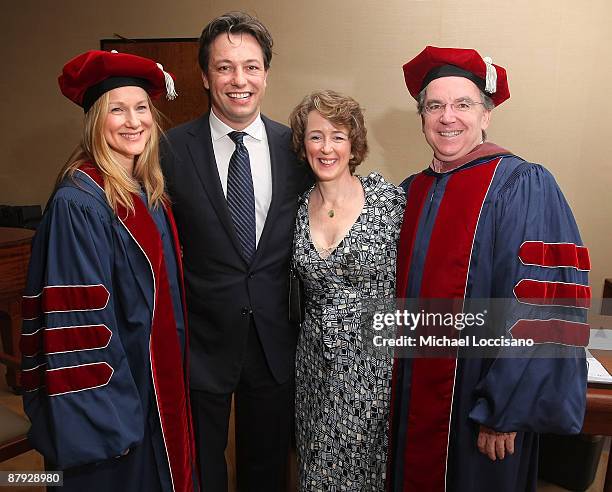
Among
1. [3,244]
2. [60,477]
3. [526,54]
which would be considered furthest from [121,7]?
[60,477]

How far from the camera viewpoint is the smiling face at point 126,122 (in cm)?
163

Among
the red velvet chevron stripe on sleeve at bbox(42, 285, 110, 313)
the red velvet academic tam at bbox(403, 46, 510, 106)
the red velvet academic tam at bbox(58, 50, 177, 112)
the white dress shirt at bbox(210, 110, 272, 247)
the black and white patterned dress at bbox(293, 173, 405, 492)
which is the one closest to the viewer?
the red velvet chevron stripe on sleeve at bbox(42, 285, 110, 313)

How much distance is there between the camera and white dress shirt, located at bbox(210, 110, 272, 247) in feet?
6.29

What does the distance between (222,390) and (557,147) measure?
109 inches

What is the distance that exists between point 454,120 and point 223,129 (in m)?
0.85

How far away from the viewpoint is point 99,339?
1495 millimetres

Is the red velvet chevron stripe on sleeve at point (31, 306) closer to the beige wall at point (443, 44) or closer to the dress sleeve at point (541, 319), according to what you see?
the dress sleeve at point (541, 319)

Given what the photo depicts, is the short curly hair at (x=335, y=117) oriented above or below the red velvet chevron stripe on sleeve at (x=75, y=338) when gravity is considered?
above

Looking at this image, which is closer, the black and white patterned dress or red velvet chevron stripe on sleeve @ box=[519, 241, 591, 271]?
red velvet chevron stripe on sleeve @ box=[519, 241, 591, 271]

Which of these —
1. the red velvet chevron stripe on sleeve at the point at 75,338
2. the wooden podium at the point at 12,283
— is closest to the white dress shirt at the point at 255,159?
the red velvet chevron stripe on sleeve at the point at 75,338

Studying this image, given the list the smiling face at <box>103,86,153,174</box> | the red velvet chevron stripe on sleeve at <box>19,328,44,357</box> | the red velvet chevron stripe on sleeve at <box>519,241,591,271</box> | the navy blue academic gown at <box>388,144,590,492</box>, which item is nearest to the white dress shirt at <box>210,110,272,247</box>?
the smiling face at <box>103,86,153,174</box>

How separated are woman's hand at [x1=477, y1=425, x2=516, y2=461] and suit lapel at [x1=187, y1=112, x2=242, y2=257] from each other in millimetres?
1022

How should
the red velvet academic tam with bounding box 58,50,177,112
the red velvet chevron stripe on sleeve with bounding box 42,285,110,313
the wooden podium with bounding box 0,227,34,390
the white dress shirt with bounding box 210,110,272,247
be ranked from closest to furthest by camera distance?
the red velvet chevron stripe on sleeve with bounding box 42,285,110,313 < the red velvet academic tam with bounding box 58,50,177,112 < the white dress shirt with bounding box 210,110,272,247 < the wooden podium with bounding box 0,227,34,390

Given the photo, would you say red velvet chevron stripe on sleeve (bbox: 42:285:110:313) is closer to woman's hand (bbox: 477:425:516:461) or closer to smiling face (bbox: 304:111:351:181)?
smiling face (bbox: 304:111:351:181)
